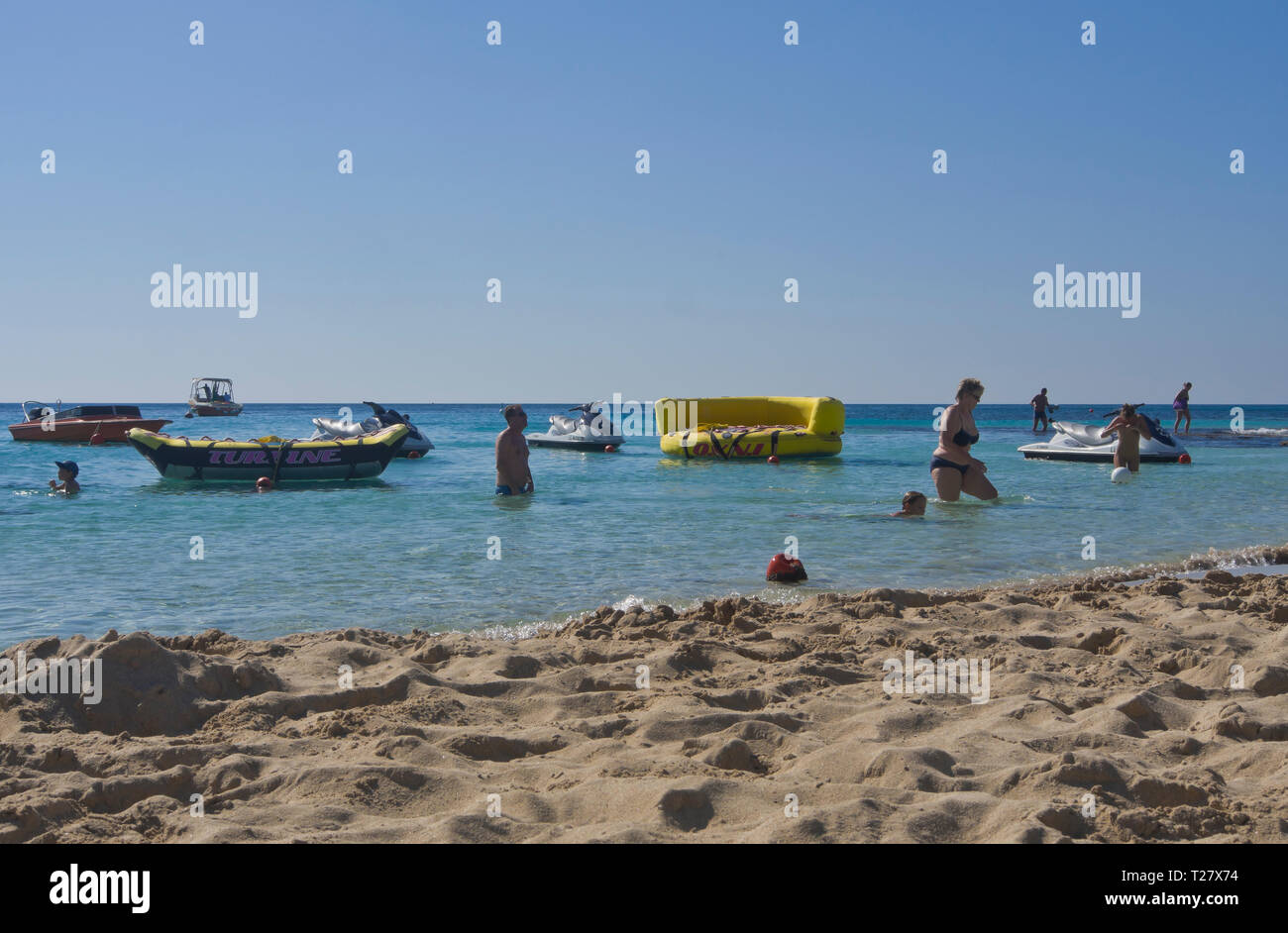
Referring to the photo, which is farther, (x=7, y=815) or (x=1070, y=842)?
(x=7, y=815)

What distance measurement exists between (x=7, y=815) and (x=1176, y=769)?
3864 millimetres

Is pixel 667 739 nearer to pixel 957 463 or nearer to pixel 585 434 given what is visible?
pixel 957 463

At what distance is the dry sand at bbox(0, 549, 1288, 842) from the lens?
299 centimetres

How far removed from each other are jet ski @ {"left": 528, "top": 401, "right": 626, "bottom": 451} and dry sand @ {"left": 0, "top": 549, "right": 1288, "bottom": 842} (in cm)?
2300

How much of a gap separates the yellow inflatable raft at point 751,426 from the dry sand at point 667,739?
58.0 ft

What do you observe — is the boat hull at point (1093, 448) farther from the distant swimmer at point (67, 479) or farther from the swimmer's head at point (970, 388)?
the distant swimmer at point (67, 479)

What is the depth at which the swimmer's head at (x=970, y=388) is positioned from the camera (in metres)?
12.1

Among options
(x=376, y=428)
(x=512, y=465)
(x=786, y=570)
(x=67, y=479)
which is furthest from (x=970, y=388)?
(x=376, y=428)

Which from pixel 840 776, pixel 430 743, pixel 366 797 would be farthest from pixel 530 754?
pixel 840 776

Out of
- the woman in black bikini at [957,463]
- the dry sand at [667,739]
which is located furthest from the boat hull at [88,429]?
the dry sand at [667,739]

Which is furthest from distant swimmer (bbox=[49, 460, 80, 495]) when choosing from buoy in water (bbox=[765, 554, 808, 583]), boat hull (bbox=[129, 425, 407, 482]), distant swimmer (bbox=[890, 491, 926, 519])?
distant swimmer (bbox=[890, 491, 926, 519])

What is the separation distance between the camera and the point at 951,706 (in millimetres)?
4184
